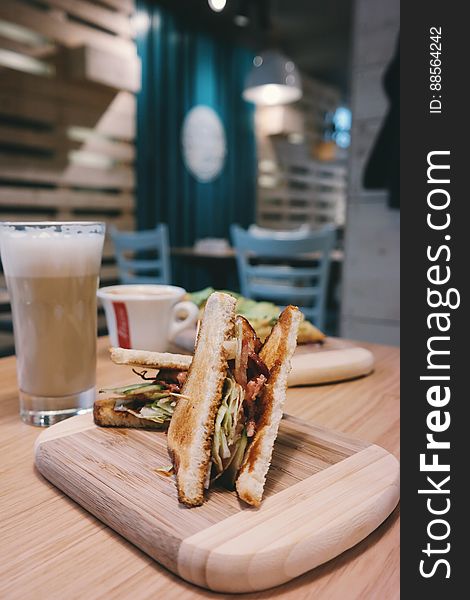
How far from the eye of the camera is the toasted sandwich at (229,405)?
0.56 m

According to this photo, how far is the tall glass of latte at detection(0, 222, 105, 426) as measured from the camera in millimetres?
823

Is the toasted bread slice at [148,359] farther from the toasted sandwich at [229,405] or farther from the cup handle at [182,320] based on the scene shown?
the cup handle at [182,320]

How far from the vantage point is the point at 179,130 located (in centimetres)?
621

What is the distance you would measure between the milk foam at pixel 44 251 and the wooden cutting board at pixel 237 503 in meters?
0.25

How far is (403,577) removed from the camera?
0.48 metres

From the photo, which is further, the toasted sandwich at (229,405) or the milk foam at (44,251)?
the milk foam at (44,251)

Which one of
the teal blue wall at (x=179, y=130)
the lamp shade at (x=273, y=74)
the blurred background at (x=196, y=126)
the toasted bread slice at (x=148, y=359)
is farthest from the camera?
the teal blue wall at (x=179, y=130)

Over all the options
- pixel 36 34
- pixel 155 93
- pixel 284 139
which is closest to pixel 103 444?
pixel 36 34

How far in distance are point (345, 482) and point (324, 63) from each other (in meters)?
8.45

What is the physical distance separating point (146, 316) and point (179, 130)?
5.46 m

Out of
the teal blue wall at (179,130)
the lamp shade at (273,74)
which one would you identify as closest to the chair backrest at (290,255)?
the lamp shade at (273,74)

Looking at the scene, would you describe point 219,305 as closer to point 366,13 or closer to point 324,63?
point 366,13

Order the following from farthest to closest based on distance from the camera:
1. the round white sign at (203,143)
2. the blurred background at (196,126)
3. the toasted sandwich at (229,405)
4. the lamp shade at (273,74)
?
1. the round white sign at (203,143)
2. the lamp shade at (273,74)
3. the blurred background at (196,126)
4. the toasted sandwich at (229,405)

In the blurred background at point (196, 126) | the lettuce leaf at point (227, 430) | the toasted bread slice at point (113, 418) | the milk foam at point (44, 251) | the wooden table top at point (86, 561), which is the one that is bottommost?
the wooden table top at point (86, 561)
